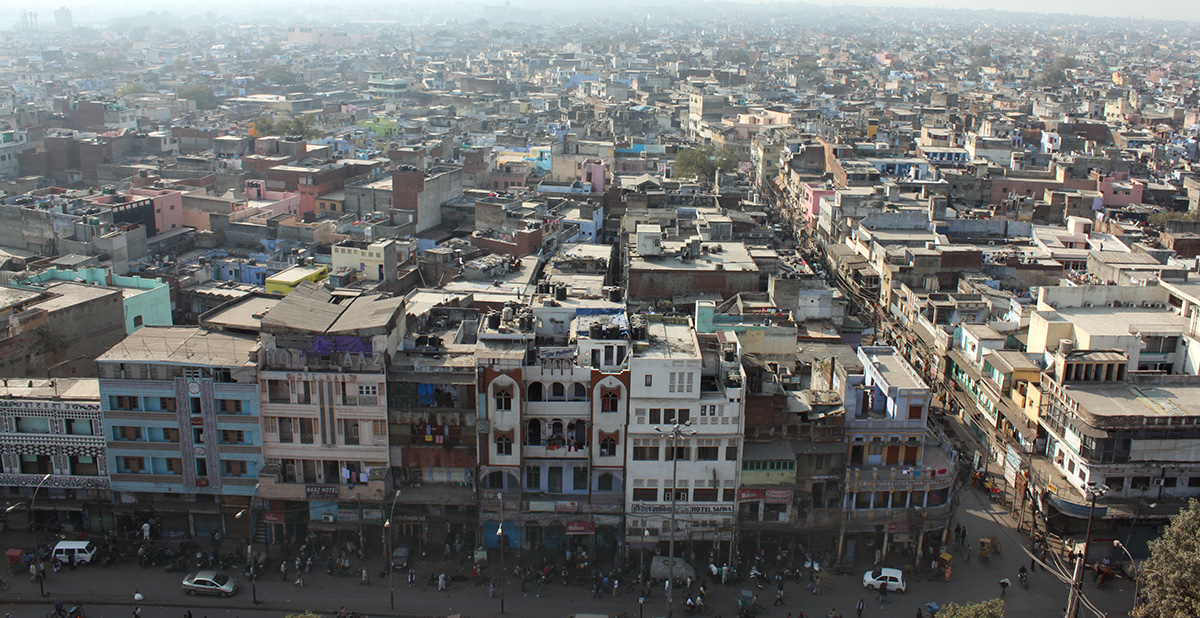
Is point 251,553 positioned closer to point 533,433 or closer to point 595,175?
point 533,433

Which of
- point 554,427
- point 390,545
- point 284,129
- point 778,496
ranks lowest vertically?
point 390,545

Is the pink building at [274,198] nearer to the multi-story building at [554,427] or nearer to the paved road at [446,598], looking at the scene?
the paved road at [446,598]

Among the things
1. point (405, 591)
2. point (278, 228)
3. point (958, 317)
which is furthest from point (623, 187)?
point (405, 591)

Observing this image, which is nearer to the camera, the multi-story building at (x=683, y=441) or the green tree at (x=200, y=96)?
the multi-story building at (x=683, y=441)

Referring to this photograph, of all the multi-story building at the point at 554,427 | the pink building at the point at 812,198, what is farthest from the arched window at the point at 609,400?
the pink building at the point at 812,198

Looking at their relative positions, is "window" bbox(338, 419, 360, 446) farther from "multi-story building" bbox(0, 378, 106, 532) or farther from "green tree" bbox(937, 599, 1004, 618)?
"green tree" bbox(937, 599, 1004, 618)

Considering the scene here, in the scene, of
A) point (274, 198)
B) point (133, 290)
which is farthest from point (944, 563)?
point (274, 198)
